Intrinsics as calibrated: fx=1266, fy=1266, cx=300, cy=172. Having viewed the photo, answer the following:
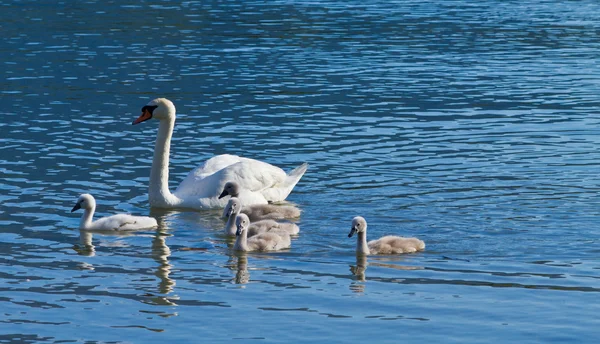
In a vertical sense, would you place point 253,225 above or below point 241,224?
below

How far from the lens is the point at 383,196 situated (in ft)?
61.4

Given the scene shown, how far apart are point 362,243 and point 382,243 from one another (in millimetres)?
253

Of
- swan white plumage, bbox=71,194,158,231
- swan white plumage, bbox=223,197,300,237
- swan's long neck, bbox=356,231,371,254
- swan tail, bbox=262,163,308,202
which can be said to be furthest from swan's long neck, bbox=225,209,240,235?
swan tail, bbox=262,163,308,202

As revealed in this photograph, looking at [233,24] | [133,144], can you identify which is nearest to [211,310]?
[133,144]

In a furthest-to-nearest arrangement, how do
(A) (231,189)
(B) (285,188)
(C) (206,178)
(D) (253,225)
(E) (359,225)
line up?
(B) (285,188)
(C) (206,178)
(A) (231,189)
(D) (253,225)
(E) (359,225)

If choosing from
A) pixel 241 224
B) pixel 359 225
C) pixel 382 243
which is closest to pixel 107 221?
pixel 241 224

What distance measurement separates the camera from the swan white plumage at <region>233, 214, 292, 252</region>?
15.6 metres

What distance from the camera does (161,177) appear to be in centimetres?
1886

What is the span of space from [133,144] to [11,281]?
9873mm

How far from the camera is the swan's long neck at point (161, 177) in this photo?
18688 millimetres

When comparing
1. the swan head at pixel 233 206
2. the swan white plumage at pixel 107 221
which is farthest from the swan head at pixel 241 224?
the swan white plumage at pixel 107 221

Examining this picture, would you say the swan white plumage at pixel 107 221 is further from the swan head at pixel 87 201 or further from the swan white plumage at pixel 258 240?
the swan white plumage at pixel 258 240

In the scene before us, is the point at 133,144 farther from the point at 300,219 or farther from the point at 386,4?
the point at 386,4

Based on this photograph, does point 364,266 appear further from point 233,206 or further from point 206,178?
point 206,178
